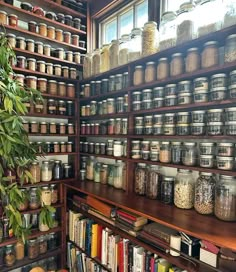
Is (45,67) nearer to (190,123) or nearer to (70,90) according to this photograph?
(70,90)

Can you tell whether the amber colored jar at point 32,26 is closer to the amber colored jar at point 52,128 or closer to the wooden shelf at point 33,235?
the amber colored jar at point 52,128

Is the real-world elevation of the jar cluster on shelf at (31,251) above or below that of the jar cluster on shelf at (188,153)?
below

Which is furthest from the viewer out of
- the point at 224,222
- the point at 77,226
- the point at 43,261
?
the point at 43,261

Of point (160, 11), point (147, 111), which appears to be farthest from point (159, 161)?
point (160, 11)

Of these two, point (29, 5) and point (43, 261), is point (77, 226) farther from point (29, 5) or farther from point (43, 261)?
point (29, 5)

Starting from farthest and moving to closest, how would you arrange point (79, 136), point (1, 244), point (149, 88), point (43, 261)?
1. point (79, 136)
2. point (43, 261)
3. point (1, 244)
4. point (149, 88)

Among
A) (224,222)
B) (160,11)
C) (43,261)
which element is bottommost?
(43,261)

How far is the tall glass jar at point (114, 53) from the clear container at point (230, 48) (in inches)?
31.9

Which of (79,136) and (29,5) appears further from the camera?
(79,136)

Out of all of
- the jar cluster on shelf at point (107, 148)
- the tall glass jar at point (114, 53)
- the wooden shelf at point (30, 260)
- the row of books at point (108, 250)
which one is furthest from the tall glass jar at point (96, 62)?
the wooden shelf at point (30, 260)

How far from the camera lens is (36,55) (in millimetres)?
1759

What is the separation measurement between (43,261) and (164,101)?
5.45 feet

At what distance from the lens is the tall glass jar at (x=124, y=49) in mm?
1554

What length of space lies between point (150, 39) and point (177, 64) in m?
0.30
